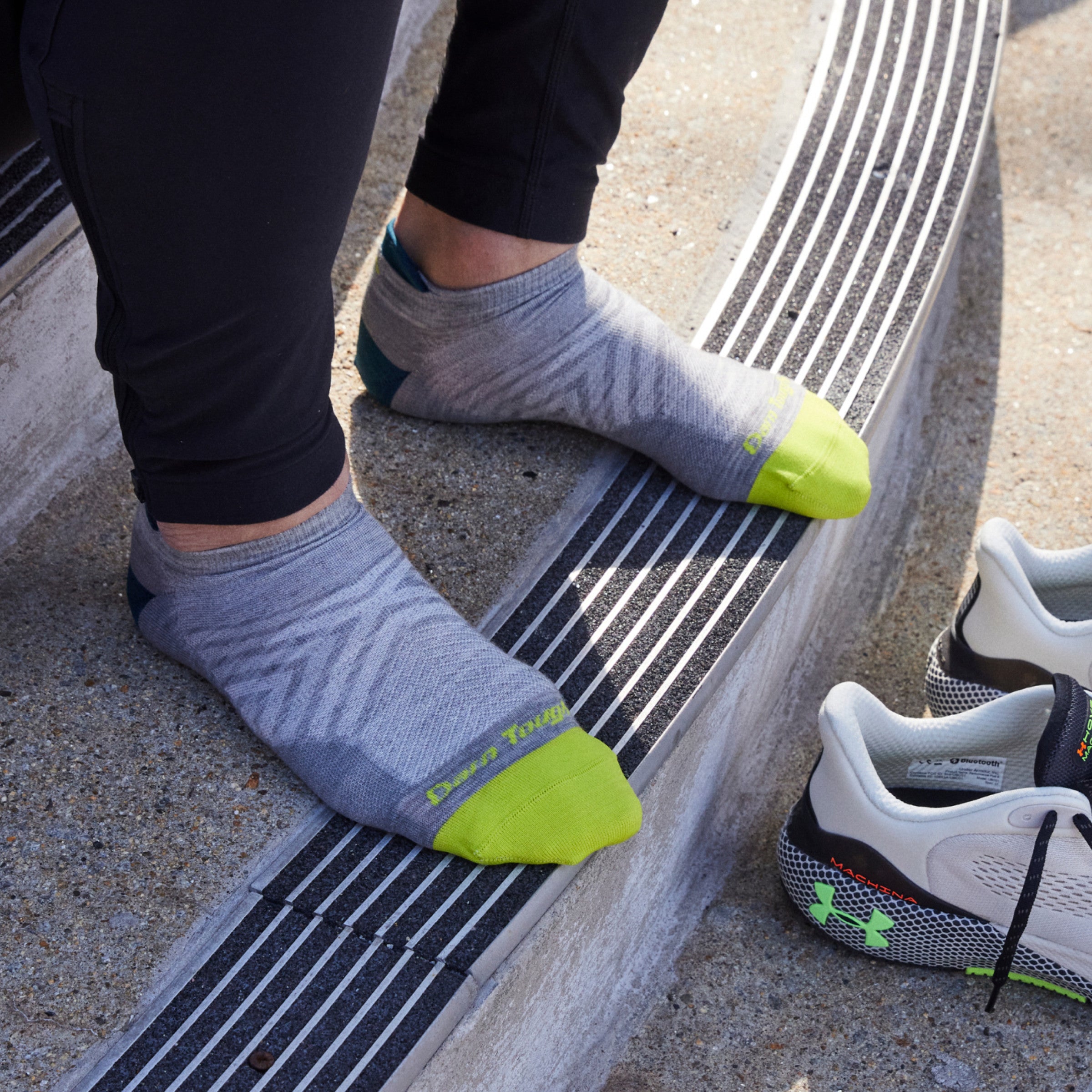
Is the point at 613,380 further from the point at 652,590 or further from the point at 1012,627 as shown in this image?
the point at 1012,627

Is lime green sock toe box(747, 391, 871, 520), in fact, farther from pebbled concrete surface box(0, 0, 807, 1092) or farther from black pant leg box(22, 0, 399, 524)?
black pant leg box(22, 0, 399, 524)

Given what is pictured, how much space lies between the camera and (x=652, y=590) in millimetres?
1178

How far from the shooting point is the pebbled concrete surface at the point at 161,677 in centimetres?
88

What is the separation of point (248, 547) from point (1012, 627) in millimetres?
779

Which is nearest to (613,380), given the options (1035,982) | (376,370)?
(376,370)

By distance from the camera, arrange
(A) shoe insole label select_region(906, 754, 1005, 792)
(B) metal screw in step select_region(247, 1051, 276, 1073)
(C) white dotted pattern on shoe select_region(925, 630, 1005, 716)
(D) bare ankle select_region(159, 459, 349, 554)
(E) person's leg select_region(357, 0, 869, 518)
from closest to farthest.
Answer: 1. (B) metal screw in step select_region(247, 1051, 276, 1073)
2. (D) bare ankle select_region(159, 459, 349, 554)
3. (E) person's leg select_region(357, 0, 869, 518)
4. (A) shoe insole label select_region(906, 754, 1005, 792)
5. (C) white dotted pattern on shoe select_region(925, 630, 1005, 716)

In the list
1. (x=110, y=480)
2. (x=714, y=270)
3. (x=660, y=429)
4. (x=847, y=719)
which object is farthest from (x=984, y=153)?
(x=110, y=480)

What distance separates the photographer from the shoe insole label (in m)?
1.15

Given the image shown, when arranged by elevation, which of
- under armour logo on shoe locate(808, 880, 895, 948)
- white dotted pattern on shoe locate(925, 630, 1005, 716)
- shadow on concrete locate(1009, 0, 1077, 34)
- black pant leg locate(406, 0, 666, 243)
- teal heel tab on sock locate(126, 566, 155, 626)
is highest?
black pant leg locate(406, 0, 666, 243)

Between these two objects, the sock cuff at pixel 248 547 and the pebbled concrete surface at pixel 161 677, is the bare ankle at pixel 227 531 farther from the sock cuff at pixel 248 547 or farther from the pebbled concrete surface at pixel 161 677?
the pebbled concrete surface at pixel 161 677

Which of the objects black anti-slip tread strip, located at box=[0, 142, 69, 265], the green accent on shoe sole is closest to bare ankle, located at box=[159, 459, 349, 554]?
black anti-slip tread strip, located at box=[0, 142, 69, 265]

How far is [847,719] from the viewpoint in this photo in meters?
1.07

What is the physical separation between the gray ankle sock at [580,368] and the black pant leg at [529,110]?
0.08 metres

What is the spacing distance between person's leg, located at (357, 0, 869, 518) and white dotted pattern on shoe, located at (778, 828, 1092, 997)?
379 mm
